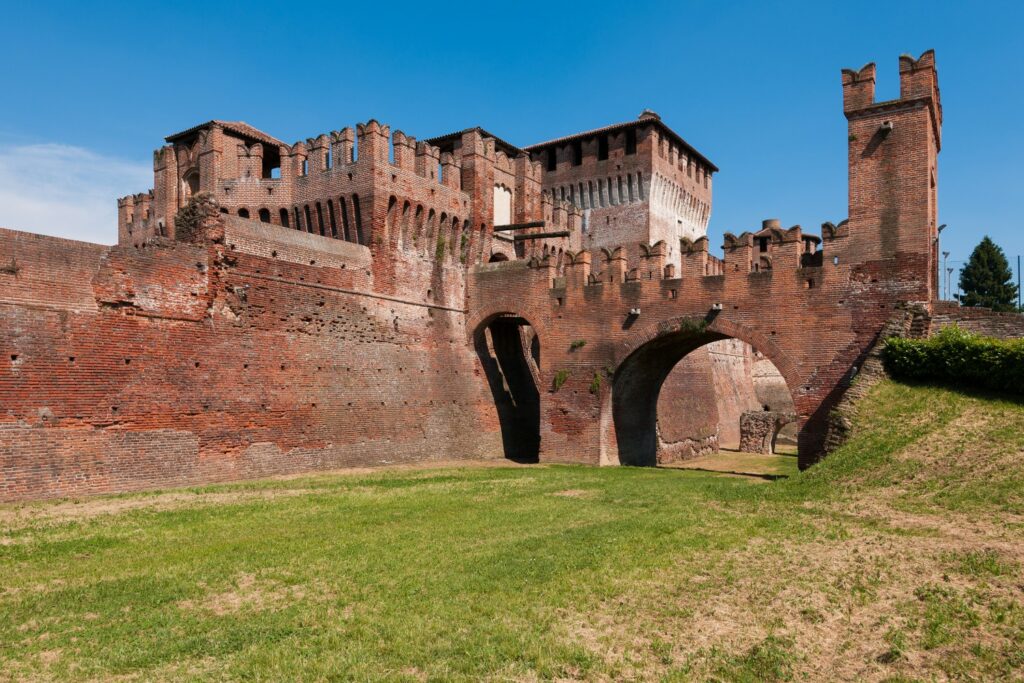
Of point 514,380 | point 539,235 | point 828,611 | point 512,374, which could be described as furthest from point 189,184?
point 828,611

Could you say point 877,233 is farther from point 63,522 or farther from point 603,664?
point 63,522

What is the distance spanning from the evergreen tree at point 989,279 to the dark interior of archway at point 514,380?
112 ft

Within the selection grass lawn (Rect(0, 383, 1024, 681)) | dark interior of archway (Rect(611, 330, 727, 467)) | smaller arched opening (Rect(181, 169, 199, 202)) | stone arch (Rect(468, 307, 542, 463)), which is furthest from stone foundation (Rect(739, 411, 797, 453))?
smaller arched opening (Rect(181, 169, 199, 202))

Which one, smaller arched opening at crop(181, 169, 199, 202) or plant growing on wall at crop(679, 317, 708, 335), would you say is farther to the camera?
smaller arched opening at crop(181, 169, 199, 202)

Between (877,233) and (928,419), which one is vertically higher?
(877,233)

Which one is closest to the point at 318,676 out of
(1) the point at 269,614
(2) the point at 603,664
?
(1) the point at 269,614

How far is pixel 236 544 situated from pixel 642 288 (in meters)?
14.1

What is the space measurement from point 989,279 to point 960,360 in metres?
38.2

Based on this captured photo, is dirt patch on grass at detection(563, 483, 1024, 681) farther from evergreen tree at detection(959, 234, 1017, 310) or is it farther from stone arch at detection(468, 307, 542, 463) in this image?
evergreen tree at detection(959, 234, 1017, 310)

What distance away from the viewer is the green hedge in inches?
562

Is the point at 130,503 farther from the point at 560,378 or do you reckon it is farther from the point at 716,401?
the point at 716,401

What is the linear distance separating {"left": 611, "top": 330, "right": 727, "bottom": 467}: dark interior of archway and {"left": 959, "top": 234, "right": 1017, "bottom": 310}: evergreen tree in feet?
108

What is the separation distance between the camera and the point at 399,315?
21828 mm

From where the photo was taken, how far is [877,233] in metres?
17.6
